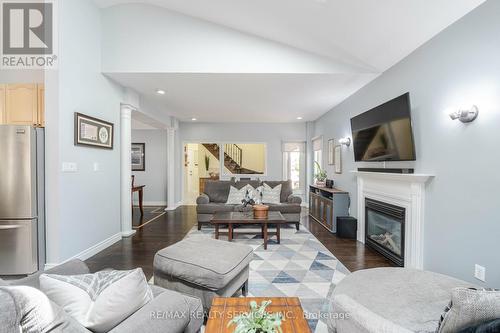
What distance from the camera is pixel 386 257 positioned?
10.7 feet

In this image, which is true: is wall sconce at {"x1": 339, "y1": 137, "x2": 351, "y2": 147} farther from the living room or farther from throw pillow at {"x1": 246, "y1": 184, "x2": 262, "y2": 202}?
throw pillow at {"x1": 246, "y1": 184, "x2": 262, "y2": 202}

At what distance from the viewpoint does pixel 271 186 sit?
546 centimetres

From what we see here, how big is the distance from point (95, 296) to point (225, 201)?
430cm

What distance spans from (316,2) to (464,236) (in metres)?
2.76

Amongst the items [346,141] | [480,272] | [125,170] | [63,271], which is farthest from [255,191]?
[63,271]

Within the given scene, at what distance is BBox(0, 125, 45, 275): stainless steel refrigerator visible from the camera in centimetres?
267

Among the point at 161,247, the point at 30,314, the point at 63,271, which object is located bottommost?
the point at 161,247

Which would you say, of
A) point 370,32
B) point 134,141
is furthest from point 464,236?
point 134,141

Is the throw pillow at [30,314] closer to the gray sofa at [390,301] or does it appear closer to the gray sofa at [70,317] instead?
the gray sofa at [70,317]

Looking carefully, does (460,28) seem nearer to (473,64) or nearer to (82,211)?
(473,64)

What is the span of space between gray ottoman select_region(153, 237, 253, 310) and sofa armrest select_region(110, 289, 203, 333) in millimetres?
470

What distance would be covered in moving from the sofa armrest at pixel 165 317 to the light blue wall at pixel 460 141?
2.37 m

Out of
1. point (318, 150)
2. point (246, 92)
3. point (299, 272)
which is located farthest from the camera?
point (318, 150)

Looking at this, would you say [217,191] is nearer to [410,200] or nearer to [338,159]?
[338,159]
